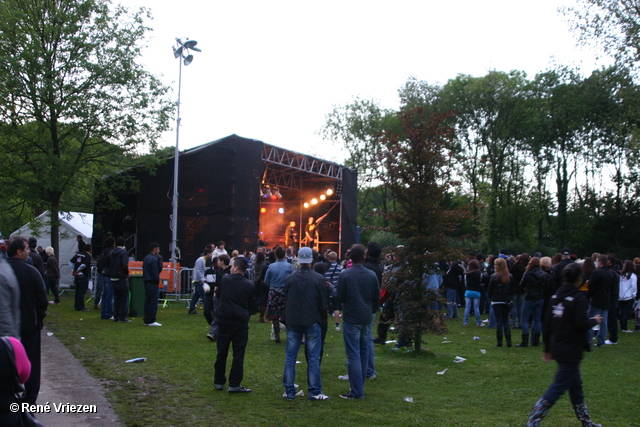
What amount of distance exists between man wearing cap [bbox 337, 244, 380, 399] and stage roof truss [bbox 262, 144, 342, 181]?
15809 millimetres

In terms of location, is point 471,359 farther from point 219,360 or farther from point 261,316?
point 261,316

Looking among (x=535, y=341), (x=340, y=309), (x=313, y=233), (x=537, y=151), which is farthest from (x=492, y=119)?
(x=340, y=309)

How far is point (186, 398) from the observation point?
637 centimetres

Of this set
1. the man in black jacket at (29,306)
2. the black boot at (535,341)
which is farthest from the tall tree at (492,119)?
the man in black jacket at (29,306)

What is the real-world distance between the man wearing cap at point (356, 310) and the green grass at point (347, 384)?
294 millimetres

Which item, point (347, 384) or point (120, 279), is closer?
point (347, 384)

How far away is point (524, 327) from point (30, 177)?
1708 centimetres

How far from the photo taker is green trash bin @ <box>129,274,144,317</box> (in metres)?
14.1

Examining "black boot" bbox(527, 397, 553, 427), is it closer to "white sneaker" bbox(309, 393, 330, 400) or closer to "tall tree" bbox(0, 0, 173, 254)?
"white sneaker" bbox(309, 393, 330, 400)

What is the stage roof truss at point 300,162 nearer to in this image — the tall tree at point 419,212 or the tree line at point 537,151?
the tree line at point 537,151

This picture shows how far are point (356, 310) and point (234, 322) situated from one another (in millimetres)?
1495

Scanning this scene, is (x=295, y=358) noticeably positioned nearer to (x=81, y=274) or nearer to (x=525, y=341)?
(x=525, y=341)

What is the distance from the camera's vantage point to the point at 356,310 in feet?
22.0

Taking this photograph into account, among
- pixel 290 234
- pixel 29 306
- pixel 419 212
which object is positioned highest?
pixel 290 234
